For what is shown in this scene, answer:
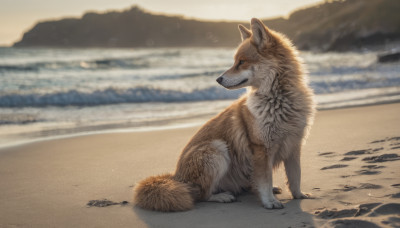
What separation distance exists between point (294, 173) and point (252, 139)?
1.88 feet

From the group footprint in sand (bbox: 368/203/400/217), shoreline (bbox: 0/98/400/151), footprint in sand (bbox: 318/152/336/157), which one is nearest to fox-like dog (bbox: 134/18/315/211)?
footprint in sand (bbox: 368/203/400/217)

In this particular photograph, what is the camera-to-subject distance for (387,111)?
801 cm

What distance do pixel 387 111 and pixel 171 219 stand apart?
19.6ft

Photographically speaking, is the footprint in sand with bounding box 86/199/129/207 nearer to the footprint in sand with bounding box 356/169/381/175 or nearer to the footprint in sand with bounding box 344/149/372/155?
the footprint in sand with bounding box 356/169/381/175

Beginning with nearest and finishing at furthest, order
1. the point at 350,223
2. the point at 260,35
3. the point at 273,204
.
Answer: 1. the point at 350,223
2. the point at 273,204
3. the point at 260,35

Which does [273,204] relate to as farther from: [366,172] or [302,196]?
[366,172]

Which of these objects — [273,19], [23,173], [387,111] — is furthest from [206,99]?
[273,19]

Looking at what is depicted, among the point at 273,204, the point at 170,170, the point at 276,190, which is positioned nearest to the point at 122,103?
the point at 170,170

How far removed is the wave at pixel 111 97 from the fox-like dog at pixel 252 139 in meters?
9.72

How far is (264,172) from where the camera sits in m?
3.77

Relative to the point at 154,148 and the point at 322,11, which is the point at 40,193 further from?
the point at 322,11

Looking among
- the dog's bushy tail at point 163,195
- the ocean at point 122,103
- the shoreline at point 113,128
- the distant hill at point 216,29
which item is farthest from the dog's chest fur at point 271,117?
the distant hill at point 216,29

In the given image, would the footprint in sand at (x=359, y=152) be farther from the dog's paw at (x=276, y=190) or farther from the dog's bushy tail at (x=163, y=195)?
the dog's bushy tail at (x=163, y=195)

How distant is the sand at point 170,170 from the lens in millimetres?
3371
